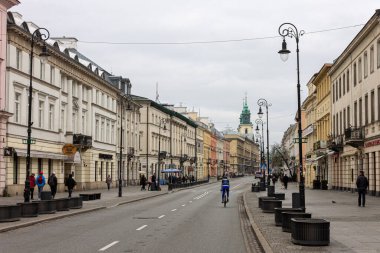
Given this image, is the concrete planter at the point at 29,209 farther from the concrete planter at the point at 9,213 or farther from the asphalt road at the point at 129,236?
the concrete planter at the point at 9,213

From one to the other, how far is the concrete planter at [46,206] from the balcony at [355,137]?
25.9 metres

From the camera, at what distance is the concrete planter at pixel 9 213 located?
65.2 ft

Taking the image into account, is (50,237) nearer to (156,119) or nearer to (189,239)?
(189,239)

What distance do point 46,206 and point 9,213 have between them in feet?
14.3

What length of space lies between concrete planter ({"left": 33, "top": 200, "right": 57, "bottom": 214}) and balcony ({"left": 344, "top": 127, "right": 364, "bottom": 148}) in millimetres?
25885

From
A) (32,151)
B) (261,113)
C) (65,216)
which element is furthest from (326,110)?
(65,216)

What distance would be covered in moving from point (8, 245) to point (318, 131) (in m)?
59.0

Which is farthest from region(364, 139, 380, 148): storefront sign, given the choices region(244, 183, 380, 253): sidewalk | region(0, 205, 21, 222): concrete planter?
region(0, 205, 21, 222): concrete planter

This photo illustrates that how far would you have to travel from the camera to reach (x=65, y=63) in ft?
167

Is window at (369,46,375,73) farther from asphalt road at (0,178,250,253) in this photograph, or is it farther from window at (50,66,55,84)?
window at (50,66,55,84)

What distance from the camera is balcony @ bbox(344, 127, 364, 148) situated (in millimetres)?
43100

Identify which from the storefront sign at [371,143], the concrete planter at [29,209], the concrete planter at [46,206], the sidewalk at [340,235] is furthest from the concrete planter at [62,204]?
the storefront sign at [371,143]

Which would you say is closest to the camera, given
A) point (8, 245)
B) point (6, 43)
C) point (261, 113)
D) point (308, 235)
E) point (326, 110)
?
point (308, 235)

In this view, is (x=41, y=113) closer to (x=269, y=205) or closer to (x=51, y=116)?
(x=51, y=116)
